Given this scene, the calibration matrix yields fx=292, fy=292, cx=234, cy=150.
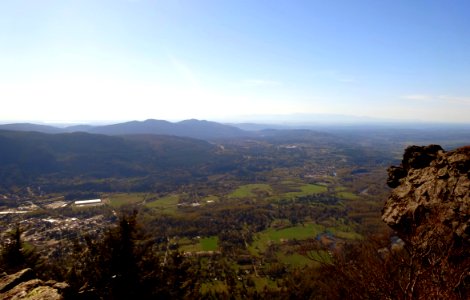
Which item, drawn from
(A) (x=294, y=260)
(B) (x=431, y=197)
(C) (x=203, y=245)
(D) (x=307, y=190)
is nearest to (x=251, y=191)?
(D) (x=307, y=190)

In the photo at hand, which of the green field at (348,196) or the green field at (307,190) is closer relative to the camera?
the green field at (348,196)

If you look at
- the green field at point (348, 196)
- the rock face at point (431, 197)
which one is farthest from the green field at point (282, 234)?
the rock face at point (431, 197)

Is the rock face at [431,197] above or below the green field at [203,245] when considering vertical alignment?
above

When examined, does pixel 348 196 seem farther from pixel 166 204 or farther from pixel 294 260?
pixel 166 204

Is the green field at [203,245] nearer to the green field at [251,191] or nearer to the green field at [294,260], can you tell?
the green field at [294,260]

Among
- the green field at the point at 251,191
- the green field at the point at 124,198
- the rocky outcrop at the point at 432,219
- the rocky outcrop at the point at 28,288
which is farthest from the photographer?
the green field at the point at 251,191

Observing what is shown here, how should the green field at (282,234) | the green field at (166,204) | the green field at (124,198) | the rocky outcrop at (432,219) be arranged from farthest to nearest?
the green field at (124,198) → the green field at (166,204) → the green field at (282,234) → the rocky outcrop at (432,219)
